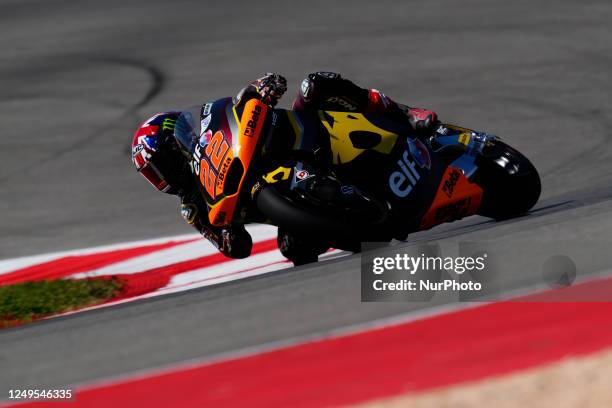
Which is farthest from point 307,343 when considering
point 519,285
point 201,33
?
point 201,33

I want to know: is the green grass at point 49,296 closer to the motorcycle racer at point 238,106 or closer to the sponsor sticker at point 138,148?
the motorcycle racer at point 238,106

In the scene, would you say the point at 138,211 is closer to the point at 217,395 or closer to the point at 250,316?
the point at 250,316

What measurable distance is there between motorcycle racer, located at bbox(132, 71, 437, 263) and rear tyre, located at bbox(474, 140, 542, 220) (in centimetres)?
41

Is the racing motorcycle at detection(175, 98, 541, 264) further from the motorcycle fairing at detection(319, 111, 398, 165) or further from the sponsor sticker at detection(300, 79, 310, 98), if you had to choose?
the sponsor sticker at detection(300, 79, 310, 98)

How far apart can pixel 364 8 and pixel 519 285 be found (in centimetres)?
1047

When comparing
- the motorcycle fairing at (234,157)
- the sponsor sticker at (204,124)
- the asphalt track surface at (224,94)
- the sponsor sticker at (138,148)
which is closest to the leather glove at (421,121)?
the asphalt track surface at (224,94)

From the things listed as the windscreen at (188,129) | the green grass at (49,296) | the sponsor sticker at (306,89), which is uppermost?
the sponsor sticker at (306,89)

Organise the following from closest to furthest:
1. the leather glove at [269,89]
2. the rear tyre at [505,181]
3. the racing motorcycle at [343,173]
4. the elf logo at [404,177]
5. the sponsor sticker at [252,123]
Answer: the racing motorcycle at [343,173] < the sponsor sticker at [252,123] < the leather glove at [269,89] < the elf logo at [404,177] < the rear tyre at [505,181]

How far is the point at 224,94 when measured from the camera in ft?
38.3

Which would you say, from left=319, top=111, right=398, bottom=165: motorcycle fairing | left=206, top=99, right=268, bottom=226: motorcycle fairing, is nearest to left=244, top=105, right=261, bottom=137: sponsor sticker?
left=206, top=99, right=268, bottom=226: motorcycle fairing

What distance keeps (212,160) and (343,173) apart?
2.44ft

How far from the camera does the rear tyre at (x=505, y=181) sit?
245 inches

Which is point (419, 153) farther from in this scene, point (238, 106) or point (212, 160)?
point (212, 160)

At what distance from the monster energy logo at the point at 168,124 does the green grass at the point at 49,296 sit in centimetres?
169
